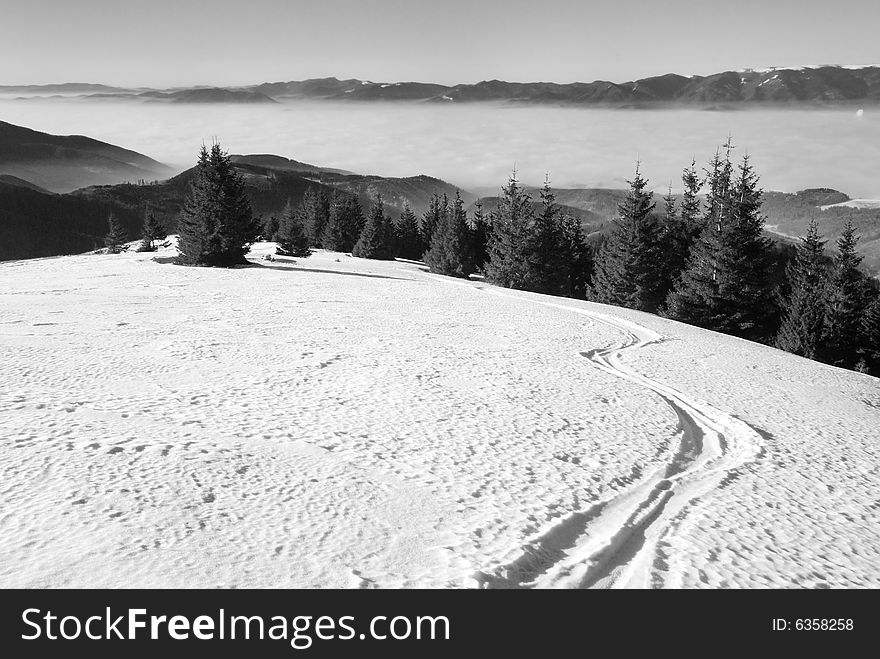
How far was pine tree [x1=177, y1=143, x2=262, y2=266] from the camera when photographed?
4700 centimetres

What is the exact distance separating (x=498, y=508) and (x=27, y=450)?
6310mm

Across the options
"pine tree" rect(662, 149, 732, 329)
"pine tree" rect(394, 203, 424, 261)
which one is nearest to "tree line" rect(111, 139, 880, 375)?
"pine tree" rect(662, 149, 732, 329)

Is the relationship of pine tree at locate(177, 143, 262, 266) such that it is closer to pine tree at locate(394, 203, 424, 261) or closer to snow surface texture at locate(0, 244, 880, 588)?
snow surface texture at locate(0, 244, 880, 588)

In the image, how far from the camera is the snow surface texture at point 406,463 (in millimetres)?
6172

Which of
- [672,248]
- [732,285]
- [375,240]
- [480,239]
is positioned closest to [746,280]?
[732,285]

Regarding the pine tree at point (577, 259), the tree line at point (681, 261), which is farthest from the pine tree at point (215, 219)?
the pine tree at point (577, 259)

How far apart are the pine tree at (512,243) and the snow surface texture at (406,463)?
3437 cm

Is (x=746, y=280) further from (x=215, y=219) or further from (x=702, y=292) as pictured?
(x=215, y=219)

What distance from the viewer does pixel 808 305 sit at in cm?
4006

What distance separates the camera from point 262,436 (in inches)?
375

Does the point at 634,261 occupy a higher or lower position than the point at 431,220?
lower

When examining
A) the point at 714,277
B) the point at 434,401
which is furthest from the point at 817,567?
the point at 714,277

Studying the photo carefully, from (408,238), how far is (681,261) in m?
45.2

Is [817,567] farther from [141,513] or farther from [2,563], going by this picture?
[2,563]
